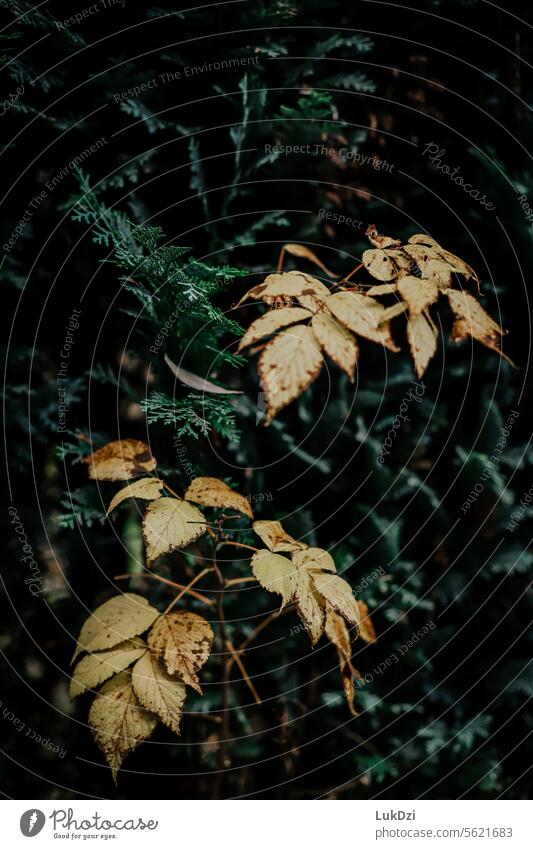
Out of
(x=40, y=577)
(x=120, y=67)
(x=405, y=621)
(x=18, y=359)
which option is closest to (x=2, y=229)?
(x=18, y=359)

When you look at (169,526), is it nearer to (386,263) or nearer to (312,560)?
(312,560)

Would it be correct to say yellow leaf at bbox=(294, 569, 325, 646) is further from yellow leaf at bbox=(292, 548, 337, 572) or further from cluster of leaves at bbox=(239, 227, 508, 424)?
cluster of leaves at bbox=(239, 227, 508, 424)

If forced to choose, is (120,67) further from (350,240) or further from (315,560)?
(315,560)
